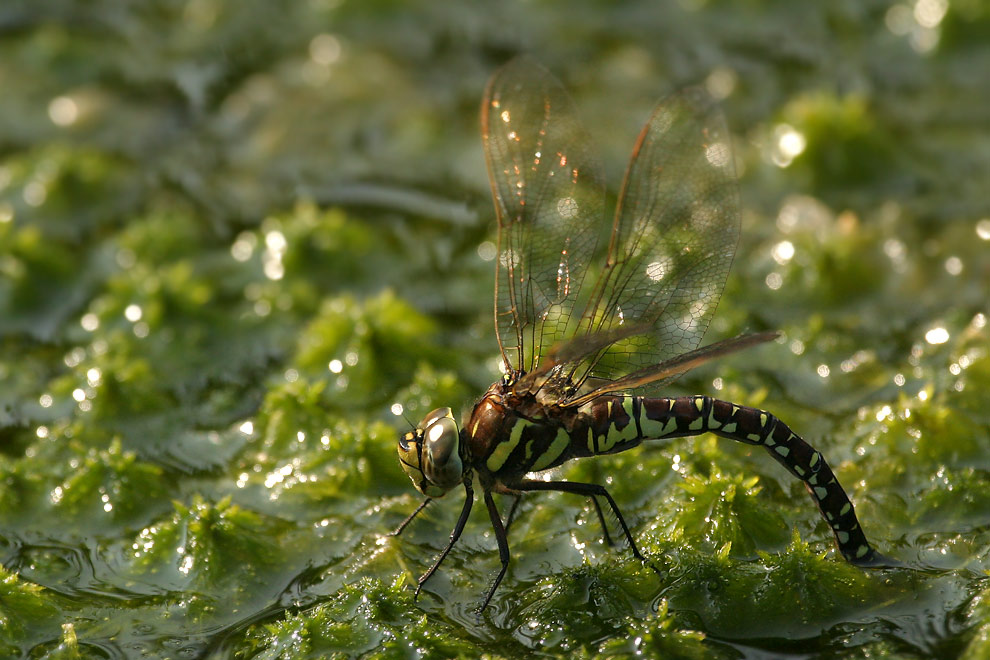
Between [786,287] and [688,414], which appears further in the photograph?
[786,287]

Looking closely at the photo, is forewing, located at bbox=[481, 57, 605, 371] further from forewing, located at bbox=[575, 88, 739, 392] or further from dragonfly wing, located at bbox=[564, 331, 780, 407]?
dragonfly wing, located at bbox=[564, 331, 780, 407]

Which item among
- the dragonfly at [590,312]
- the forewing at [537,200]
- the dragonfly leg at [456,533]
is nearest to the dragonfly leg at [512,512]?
the dragonfly at [590,312]

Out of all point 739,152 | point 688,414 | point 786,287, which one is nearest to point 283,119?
point 739,152

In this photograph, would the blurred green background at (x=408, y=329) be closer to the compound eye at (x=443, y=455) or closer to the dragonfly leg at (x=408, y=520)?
the dragonfly leg at (x=408, y=520)

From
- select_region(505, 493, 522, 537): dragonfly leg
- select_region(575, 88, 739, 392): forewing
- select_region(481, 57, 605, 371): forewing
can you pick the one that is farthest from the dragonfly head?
select_region(575, 88, 739, 392): forewing

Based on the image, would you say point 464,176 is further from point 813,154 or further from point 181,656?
point 181,656

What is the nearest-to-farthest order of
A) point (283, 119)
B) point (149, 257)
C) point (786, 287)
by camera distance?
point (786, 287) → point (149, 257) → point (283, 119)

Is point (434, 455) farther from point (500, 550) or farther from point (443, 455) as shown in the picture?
point (500, 550)

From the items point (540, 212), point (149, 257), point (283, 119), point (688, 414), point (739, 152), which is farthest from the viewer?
point (283, 119)
